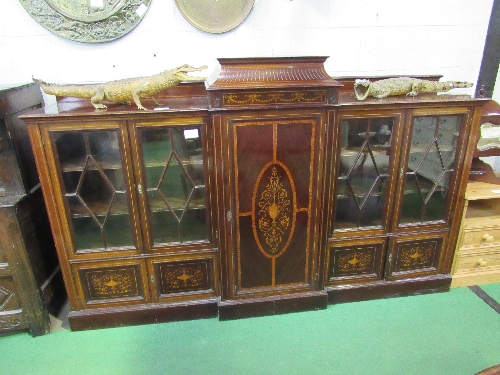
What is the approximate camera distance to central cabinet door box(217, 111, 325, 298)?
1.96 metres

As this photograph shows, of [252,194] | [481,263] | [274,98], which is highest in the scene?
[274,98]

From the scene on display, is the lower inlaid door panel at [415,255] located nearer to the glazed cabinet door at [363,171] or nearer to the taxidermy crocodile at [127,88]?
the glazed cabinet door at [363,171]

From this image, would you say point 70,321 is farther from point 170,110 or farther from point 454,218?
point 454,218

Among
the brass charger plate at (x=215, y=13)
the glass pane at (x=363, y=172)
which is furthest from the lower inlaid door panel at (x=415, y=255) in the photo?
the brass charger plate at (x=215, y=13)

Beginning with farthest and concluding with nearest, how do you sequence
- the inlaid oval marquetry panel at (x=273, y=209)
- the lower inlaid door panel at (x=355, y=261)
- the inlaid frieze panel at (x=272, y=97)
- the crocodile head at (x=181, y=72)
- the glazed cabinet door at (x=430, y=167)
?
the lower inlaid door panel at (x=355, y=261)
the glazed cabinet door at (x=430, y=167)
the inlaid oval marquetry panel at (x=273, y=209)
the crocodile head at (x=181, y=72)
the inlaid frieze panel at (x=272, y=97)

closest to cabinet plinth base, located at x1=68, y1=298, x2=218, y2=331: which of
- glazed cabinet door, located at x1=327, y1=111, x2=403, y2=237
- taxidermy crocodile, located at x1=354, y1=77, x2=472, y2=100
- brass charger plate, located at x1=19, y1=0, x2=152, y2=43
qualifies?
glazed cabinet door, located at x1=327, y1=111, x2=403, y2=237

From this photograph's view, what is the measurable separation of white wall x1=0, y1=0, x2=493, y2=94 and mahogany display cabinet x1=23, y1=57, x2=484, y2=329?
30 centimetres

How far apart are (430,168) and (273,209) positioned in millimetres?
1135

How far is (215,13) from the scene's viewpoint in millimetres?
2316

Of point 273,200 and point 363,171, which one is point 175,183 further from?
point 363,171

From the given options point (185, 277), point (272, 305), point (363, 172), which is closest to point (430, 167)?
point (363, 172)

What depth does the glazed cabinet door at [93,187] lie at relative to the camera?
1923 millimetres

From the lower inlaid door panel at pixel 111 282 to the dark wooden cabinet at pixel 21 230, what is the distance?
26 cm

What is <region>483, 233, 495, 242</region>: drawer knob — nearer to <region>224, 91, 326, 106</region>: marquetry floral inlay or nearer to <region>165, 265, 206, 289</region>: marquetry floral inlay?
<region>224, 91, 326, 106</region>: marquetry floral inlay
